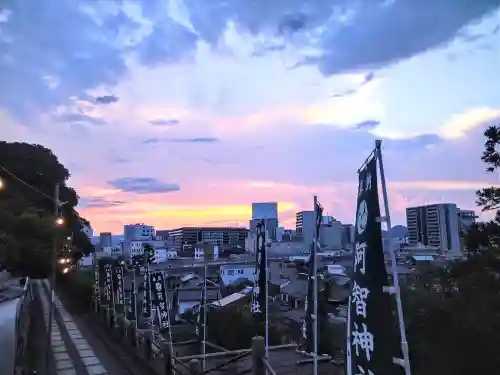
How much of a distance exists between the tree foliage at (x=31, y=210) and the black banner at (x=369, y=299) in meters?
10.8

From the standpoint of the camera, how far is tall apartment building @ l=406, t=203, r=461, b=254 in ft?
125

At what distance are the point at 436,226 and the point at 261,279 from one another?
4035cm

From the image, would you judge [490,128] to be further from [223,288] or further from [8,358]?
[223,288]

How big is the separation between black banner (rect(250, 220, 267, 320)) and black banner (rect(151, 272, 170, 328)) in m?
4.38

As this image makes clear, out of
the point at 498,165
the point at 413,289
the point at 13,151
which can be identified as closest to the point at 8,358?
the point at 498,165

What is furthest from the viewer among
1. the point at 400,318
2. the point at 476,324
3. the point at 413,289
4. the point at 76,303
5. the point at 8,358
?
the point at 76,303

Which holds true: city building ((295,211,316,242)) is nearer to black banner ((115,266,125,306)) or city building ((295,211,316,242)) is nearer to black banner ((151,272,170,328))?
black banner ((151,272,170,328))

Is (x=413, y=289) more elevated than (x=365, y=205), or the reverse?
(x=365, y=205)

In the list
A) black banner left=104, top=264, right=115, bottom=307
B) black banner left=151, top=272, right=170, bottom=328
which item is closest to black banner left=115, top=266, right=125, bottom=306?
black banner left=104, top=264, right=115, bottom=307

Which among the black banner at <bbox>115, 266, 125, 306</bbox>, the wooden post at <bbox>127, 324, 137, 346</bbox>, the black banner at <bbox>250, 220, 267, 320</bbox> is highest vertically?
Answer: the black banner at <bbox>250, 220, 267, 320</bbox>

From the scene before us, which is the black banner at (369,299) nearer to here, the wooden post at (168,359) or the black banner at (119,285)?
the wooden post at (168,359)

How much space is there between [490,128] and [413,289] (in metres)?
7.61

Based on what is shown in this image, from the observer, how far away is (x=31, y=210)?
19703mm

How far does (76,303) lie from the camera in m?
28.8
